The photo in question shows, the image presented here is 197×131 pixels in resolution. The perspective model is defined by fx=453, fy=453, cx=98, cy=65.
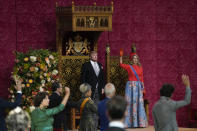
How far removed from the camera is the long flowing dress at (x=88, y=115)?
20.1 ft

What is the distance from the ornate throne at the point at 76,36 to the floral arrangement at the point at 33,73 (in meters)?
0.60

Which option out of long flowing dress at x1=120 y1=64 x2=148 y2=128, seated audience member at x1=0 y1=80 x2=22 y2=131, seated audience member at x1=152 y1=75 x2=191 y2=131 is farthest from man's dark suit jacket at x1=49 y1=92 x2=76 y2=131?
long flowing dress at x1=120 y1=64 x2=148 y2=128

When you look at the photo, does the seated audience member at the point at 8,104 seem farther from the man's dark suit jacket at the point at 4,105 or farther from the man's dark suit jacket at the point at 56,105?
the man's dark suit jacket at the point at 56,105

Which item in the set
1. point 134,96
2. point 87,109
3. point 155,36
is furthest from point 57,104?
point 155,36

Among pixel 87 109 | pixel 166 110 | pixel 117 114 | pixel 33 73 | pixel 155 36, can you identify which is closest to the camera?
pixel 117 114

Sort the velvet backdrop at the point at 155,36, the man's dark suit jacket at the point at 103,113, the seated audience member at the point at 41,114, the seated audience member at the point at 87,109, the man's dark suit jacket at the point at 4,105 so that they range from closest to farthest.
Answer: the man's dark suit jacket at the point at 103,113
the seated audience member at the point at 41,114
the man's dark suit jacket at the point at 4,105
the seated audience member at the point at 87,109
the velvet backdrop at the point at 155,36

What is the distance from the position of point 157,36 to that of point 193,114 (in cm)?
194

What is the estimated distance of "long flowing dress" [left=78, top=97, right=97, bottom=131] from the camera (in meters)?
6.14

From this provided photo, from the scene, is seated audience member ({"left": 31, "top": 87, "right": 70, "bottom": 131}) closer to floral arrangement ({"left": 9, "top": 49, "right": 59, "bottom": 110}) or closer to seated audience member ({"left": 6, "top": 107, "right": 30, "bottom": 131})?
seated audience member ({"left": 6, "top": 107, "right": 30, "bottom": 131})

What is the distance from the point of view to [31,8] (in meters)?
9.63

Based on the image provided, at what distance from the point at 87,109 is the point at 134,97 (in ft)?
10.2

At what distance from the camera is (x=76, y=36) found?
373 inches

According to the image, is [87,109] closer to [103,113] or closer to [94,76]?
[103,113]

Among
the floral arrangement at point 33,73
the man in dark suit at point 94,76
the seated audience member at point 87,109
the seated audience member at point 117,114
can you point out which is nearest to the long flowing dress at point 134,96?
the man in dark suit at point 94,76
